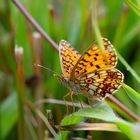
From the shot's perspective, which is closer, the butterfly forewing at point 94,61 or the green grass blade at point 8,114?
the butterfly forewing at point 94,61

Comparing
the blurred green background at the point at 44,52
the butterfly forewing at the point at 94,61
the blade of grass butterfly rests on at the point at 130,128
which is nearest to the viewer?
the blade of grass butterfly rests on at the point at 130,128

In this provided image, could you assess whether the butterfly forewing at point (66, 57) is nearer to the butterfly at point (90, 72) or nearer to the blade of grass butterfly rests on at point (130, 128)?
the butterfly at point (90, 72)

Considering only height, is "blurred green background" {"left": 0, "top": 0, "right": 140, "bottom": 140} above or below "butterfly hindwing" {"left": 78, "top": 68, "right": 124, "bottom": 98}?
above

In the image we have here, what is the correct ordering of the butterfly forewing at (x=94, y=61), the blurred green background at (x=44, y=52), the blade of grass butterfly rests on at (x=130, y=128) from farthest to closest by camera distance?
the blurred green background at (x=44, y=52) → the butterfly forewing at (x=94, y=61) → the blade of grass butterfly rests on at (x=130, y=128)

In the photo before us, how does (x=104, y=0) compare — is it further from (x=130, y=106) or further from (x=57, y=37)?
(x=130, y=106)

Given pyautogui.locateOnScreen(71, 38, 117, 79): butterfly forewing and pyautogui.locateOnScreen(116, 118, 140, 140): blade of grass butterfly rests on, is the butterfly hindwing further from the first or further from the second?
pyautogui.locateOnScreen(116, 118, 140, 140): blade of grass butterfly rests on

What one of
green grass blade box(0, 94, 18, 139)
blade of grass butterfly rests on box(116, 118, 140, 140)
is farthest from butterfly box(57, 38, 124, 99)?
green grass blade box(0, 94, 18, 139)

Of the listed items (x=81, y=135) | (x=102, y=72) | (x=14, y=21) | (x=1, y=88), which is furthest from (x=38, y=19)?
(x=102, y=72)

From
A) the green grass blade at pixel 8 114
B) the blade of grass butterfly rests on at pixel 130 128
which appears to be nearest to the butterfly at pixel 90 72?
the blade of grass butterfly rests on at pixel 130 128
